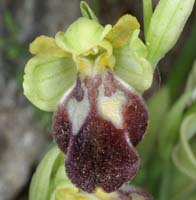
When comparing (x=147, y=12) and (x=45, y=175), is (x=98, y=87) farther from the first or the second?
(x=45, y=175)

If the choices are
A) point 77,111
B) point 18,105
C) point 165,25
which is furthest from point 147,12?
point 18,105

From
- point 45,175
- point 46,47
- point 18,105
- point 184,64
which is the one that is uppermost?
point 46,47

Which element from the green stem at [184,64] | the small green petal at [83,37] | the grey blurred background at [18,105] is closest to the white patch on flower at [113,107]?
the small green petal at [83,37]

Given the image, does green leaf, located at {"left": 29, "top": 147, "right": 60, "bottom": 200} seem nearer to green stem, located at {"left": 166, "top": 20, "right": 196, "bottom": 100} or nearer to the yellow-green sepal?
the yellow-green sepal

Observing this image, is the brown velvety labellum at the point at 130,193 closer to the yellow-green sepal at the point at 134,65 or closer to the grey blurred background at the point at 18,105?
the yellow-green sepal at the point at 134,65

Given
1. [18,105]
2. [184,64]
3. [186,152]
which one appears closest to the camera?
[186,152]

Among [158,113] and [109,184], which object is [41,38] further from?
[158,113]

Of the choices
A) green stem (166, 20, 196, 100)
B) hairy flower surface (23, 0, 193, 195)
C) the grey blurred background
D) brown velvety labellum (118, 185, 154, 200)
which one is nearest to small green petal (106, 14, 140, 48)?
hairy flower surface (23, 0, 193, 195)
